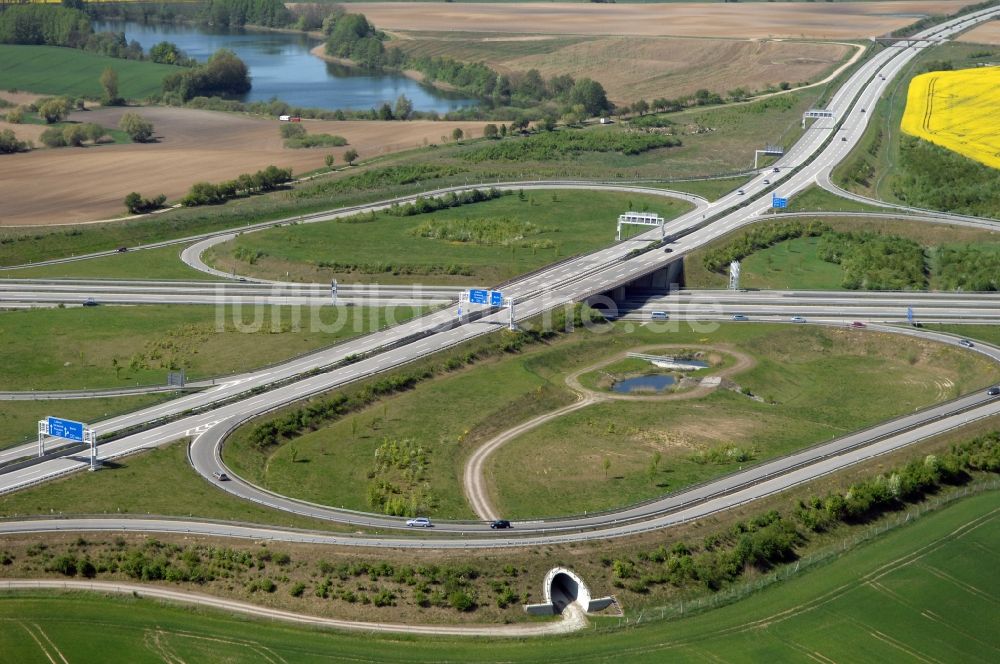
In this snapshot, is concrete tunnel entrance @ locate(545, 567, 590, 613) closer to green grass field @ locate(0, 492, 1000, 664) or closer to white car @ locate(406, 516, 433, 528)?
green grass field @ locate(0, 492, 1000, 664)

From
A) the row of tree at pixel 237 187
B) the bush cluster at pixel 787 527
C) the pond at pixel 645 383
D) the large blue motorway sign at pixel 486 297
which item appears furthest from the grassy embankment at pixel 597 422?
the row of tree at pixel 237 187

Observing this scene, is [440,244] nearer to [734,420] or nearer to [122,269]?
[122,269]

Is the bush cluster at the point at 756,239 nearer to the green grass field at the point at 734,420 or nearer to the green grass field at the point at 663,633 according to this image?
the green grass field at the point at 734,420

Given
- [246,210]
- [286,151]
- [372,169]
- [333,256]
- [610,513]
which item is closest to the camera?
[610,513]

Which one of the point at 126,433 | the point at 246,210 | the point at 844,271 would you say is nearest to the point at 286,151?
the point at 246,210

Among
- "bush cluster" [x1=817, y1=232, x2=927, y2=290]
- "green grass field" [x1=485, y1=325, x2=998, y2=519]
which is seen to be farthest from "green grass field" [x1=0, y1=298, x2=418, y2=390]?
"bush cluster" [x1=817, y1=232, x2=927, y2=290]

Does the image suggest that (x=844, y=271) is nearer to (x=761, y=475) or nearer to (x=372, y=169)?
(x=761, y=475)
